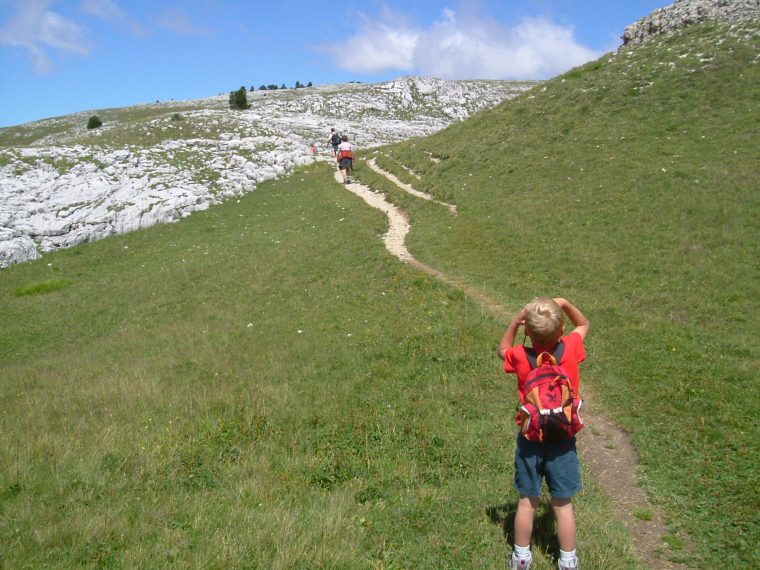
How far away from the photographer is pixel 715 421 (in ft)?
26.9

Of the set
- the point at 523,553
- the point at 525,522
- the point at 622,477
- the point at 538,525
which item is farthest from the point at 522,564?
the point at 622,477

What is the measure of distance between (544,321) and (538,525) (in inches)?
102

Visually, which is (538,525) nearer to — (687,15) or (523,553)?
(523,553)

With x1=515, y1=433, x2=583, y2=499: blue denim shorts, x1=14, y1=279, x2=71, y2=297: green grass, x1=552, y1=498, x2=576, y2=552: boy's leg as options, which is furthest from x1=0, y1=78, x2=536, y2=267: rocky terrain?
x1=552, y1=498, x2=576, y2=552: boy's leg

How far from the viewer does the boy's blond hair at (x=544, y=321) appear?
459 centimetres

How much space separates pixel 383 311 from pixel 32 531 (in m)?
10.1

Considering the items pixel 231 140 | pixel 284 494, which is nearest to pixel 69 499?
pixel 284 494

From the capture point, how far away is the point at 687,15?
38.4m

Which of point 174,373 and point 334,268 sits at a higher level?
point 334,268

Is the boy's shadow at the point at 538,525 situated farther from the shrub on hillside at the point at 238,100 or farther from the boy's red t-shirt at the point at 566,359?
the shrub on hillside at the point at 238,100

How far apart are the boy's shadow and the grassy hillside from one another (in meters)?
1.66

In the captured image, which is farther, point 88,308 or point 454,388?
point 88,308

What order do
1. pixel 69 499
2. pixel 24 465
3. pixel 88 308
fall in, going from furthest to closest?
pixel 88 308
pixel 24 465
pixel 69 499

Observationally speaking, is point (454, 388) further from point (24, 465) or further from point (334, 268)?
point (334, 268)
